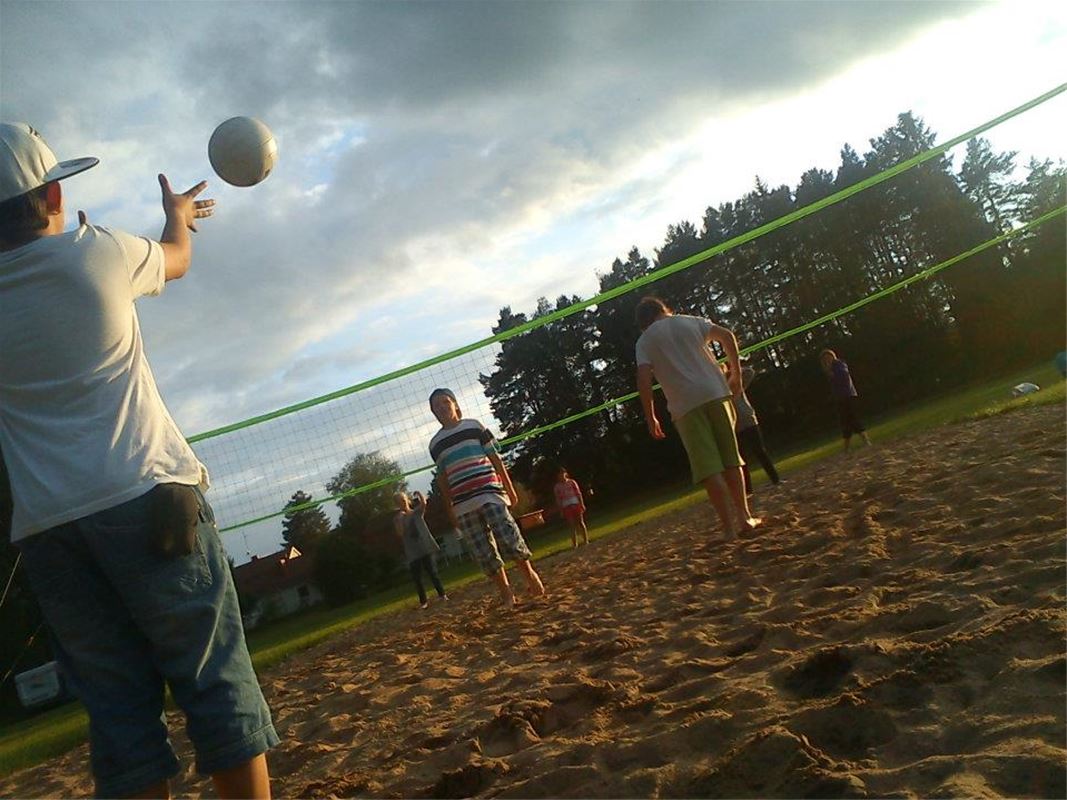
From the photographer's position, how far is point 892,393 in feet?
115

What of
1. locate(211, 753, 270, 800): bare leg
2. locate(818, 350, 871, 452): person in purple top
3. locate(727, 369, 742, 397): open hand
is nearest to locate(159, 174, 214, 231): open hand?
locate(211, 753, 270, 800): bare leg

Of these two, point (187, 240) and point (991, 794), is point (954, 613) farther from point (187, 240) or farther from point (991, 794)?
point (187, 240)

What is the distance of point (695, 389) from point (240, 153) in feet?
9.66

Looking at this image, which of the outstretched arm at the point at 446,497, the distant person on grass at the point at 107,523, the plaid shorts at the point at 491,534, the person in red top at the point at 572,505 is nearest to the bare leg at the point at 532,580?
the plaid shorts at the point at 491,534

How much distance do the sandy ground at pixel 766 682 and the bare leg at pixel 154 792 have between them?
836mm

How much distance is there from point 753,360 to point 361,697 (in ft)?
109

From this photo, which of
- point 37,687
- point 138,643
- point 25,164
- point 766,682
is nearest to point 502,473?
point 766,682

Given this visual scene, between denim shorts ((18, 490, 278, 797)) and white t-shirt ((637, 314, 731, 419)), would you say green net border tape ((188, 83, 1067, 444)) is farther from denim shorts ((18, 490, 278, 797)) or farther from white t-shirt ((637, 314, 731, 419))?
denim shorts ((18, 490, 278, 797))

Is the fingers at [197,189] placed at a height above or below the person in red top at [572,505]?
above

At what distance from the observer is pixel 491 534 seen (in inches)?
236

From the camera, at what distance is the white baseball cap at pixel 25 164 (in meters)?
1.87

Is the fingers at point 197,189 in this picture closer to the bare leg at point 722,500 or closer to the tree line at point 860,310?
the bare leg at point 722,500

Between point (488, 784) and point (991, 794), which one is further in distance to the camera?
point (488, 784)

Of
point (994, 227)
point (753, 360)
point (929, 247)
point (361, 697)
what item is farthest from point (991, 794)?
point (994, 227)
